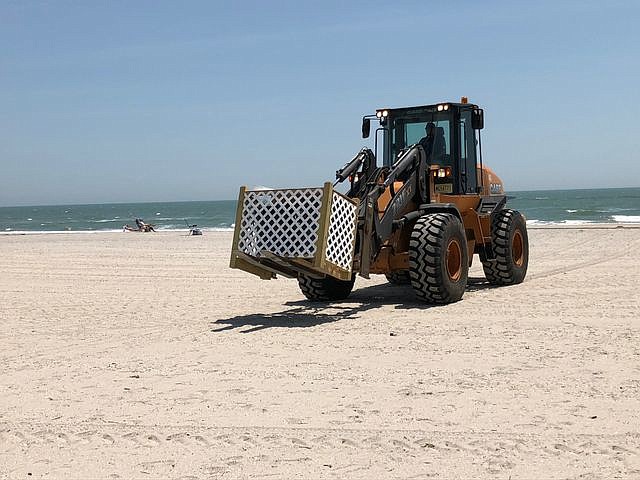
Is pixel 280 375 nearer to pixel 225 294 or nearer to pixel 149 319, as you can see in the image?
pixel 149 319

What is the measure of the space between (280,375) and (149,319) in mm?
3971

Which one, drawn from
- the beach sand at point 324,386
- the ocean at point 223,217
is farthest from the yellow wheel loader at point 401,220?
the ocean at point 223,217

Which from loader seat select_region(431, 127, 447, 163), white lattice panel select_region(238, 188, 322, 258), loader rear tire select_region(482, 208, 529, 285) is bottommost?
loader rear tire select_region(482, 208, 529, 285)

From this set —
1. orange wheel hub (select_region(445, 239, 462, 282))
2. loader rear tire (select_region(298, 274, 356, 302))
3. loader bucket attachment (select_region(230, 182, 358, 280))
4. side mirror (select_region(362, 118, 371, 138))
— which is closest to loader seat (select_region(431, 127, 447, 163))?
side mirror (select_region(362, 118, 371, 138))

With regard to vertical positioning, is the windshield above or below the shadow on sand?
above

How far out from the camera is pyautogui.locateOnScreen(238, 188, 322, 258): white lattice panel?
9.64 metres

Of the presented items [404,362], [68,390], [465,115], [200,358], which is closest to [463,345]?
[404,362]

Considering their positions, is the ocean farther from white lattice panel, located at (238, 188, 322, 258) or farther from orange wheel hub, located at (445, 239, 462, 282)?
white lattice panel, located at (238, 188, 322, 258)

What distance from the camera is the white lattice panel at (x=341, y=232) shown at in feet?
31.8

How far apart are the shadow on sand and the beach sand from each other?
0.05 meters

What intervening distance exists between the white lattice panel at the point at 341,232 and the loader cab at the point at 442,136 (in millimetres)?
2583

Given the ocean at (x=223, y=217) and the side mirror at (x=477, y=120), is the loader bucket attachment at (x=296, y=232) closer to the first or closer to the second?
the side mirror at (x=477, y=120)

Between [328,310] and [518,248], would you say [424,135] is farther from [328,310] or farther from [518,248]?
[328,310]

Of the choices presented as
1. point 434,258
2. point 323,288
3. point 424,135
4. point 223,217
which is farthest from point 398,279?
point 223,217
